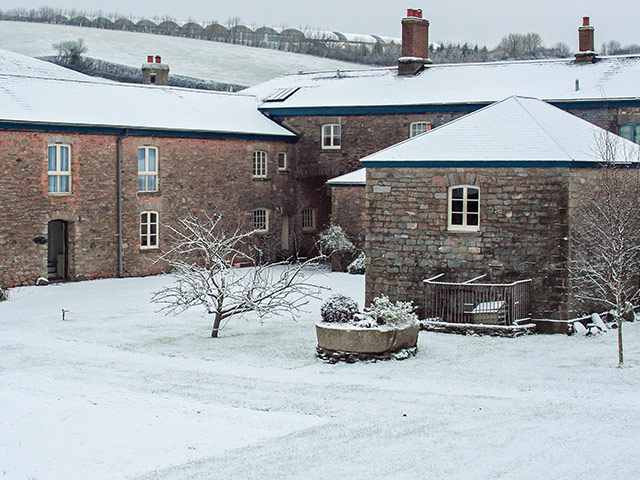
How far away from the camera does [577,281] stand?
23203mm

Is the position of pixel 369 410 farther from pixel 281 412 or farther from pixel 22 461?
pixel 22 461

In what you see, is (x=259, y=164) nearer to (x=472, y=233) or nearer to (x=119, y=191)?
(x=119, y=191)

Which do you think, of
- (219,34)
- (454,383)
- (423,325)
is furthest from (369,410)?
(219,34)

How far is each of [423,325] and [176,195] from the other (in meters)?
15.2

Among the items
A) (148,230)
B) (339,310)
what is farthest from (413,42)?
(339,310)

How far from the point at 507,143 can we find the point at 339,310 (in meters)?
6.50

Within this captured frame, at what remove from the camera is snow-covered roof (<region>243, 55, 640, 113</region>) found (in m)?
35.6

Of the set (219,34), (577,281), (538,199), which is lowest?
(577,281)

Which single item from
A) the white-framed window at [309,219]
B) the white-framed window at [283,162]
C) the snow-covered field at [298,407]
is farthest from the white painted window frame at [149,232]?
the snow-covered field at [298,407]

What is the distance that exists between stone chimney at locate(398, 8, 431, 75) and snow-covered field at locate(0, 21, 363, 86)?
28.8 metres

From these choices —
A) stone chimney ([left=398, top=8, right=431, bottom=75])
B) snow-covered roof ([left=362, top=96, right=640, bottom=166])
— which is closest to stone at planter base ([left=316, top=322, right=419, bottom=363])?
snow-covered roof ([left=362, top=96, right=640, bottom=166])

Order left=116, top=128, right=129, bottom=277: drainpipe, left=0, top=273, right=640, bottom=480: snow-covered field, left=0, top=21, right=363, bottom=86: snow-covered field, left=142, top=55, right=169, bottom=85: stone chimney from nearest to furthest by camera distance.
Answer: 1. left=0, top=273, right=640, bottom=480: snow-covered field
2. left=116, top=128, right=129, bottom=277: drainpipe
3. left=142, top=55, right=169, bottom=85: stone chimney
4. left=0, top=21, right=363, bottom=86: snow-covered field

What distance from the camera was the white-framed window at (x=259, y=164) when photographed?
39219mm

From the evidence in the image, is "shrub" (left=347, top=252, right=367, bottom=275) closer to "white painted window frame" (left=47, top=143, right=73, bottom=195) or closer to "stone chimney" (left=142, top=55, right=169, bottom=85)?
"white painted window frame" (left=47, top=143, right=73, bottom=195)
